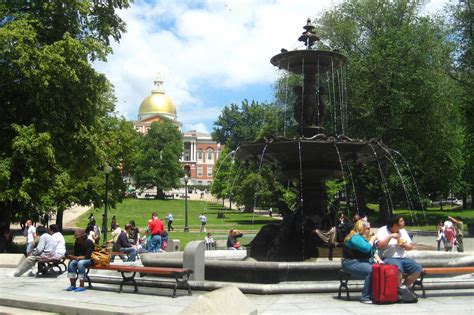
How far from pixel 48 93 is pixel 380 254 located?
16.2m

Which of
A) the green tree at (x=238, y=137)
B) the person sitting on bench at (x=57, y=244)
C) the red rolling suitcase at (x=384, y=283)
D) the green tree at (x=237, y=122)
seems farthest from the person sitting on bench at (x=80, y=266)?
the green tree at (x=237, y=122)

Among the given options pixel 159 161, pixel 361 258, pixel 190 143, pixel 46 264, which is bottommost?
pixel 46 264

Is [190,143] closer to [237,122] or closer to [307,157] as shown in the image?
[237,122]

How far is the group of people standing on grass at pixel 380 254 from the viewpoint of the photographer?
9.24 metres

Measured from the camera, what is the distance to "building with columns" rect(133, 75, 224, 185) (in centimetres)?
13300

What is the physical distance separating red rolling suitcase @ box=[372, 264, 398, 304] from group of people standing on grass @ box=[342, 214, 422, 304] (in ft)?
0.40

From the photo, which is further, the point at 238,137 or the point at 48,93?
the point at 238,137

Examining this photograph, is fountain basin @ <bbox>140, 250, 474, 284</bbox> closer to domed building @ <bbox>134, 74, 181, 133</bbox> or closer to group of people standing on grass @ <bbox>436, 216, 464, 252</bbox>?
group of people standing on grass @ <bbox>436, 216, 464, 252</bbox>

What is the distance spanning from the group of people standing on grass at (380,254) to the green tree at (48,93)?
1463cm

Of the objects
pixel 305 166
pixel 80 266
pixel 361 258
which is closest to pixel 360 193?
pixel 305 166

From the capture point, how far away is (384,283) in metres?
9.01

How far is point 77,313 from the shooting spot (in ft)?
29.4

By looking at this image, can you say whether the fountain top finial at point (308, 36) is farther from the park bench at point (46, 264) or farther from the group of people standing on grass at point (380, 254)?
the park bench at point (46, 264)

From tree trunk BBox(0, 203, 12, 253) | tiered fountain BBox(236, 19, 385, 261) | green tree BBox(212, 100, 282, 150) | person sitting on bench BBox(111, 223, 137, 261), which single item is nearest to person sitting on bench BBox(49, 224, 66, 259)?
person sitting on bench BBox(111, 223, 137, 261)
